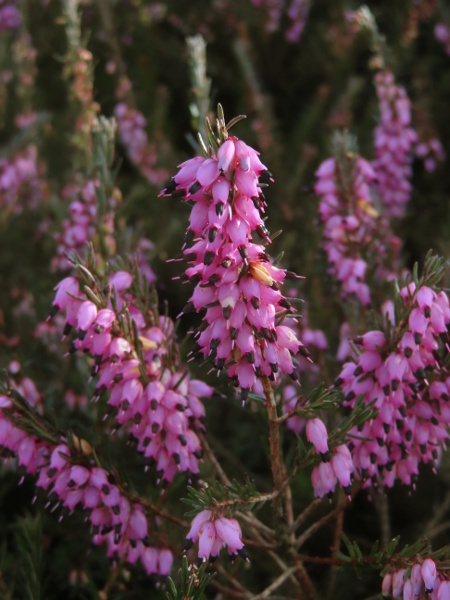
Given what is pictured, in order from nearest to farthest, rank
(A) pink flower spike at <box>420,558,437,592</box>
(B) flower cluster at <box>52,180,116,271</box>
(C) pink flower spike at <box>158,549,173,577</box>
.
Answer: (A) pink flower spike at <box>420,558,437,592</box>
(C) pink flower spike at <box>158,549,173,577</box>
(B) flower cluster at <box>52,180,116,271</box>

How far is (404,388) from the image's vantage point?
1391mm

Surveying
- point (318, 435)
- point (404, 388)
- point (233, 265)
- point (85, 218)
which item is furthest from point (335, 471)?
point (85, 218)

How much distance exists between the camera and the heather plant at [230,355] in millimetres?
1231

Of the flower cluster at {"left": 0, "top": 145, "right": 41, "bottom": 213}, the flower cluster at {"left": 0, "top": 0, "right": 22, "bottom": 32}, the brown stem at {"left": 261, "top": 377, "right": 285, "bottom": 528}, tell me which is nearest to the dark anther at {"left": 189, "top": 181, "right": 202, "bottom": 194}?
the brown stem at {"left": 261, "top": 377, "right": 285, "bottom": 528}

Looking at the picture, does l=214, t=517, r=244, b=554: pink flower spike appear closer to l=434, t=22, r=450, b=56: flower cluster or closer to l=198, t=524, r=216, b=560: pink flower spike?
l=198, t=524, r=216, b=560: pink flower spike

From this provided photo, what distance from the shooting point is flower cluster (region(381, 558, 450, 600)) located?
3.95 feet

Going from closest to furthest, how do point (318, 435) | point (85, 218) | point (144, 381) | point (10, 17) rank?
point (318, 435)
point (144, 381)
point (85, 218)
point (10, 17)

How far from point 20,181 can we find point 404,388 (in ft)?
9.79

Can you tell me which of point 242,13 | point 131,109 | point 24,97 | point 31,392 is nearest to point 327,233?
point 31,392

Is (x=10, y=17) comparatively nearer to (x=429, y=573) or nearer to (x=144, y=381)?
(x=144, y=381)

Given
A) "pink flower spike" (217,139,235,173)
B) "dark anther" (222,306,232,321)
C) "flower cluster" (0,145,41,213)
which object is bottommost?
"flower cluster" (0,145,41,213)

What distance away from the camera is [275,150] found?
370 centimetres

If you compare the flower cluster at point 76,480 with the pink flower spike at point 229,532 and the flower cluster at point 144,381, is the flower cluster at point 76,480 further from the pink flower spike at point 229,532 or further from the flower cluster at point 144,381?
the pink flower spike at point 229,532

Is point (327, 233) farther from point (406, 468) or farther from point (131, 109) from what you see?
point (131, 109)
